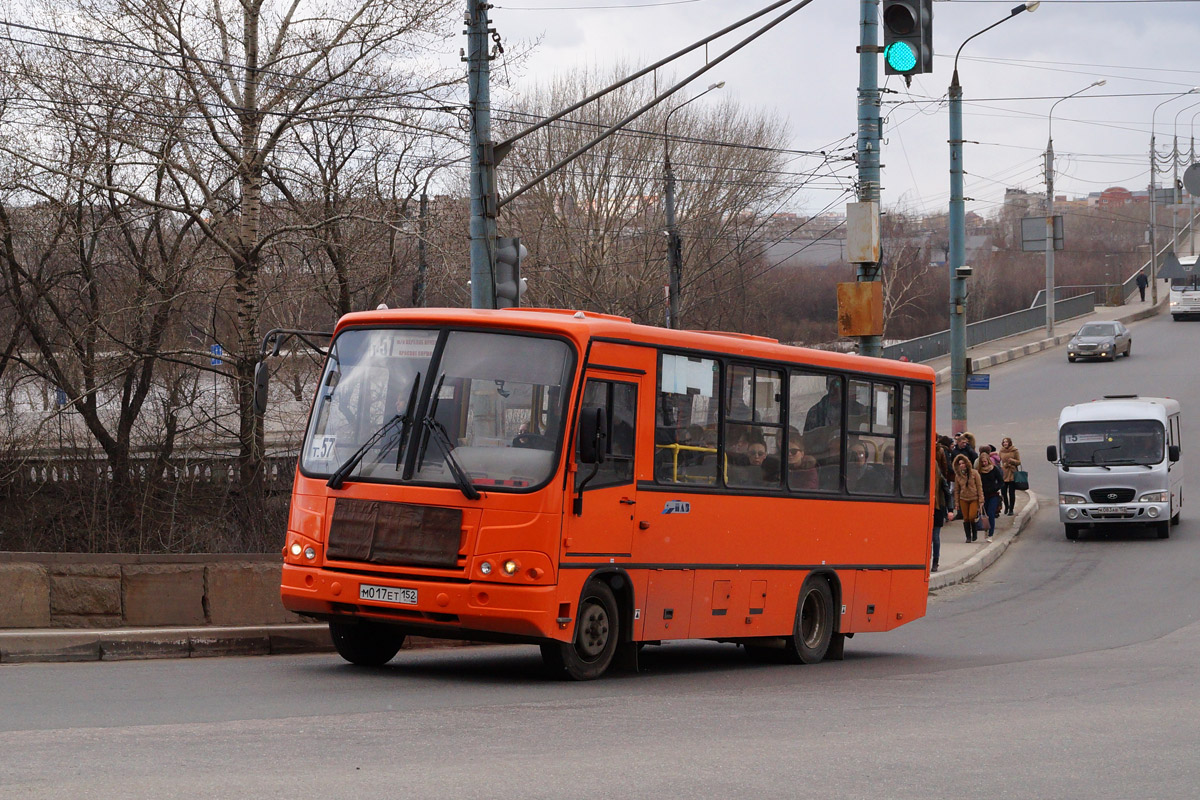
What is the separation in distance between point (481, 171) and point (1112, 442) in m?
16.8

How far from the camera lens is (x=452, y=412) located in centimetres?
1034

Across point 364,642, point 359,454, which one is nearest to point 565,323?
point 359,454

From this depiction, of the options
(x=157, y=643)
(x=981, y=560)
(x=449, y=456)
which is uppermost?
(x=449, y=456)

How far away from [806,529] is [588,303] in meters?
36.3

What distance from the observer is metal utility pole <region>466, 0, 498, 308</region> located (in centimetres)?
1645

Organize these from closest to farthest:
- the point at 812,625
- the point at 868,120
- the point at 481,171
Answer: the point at 812,625, the point at 481,171, the point at 868,120

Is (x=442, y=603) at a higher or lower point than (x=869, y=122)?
lower

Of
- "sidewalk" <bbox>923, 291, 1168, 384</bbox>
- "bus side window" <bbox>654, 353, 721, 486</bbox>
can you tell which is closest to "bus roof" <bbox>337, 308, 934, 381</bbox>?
"bus side window" <bbox>654, 353, 721, 486</bbox>

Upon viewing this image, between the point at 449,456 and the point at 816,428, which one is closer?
the point at 449,456

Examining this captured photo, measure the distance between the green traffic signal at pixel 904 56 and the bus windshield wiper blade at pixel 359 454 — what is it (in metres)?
6.16

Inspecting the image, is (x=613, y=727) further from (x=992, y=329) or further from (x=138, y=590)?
(x=992, y=329)

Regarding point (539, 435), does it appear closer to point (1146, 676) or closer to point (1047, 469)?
point (1146, 676)

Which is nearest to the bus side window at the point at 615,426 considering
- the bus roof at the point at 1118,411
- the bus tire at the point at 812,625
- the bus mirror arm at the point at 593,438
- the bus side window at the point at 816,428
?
the bus mirror arm at the point at 593,438

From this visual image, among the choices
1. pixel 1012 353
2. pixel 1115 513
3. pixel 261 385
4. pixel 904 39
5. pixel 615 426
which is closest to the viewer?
pixel 615 426
